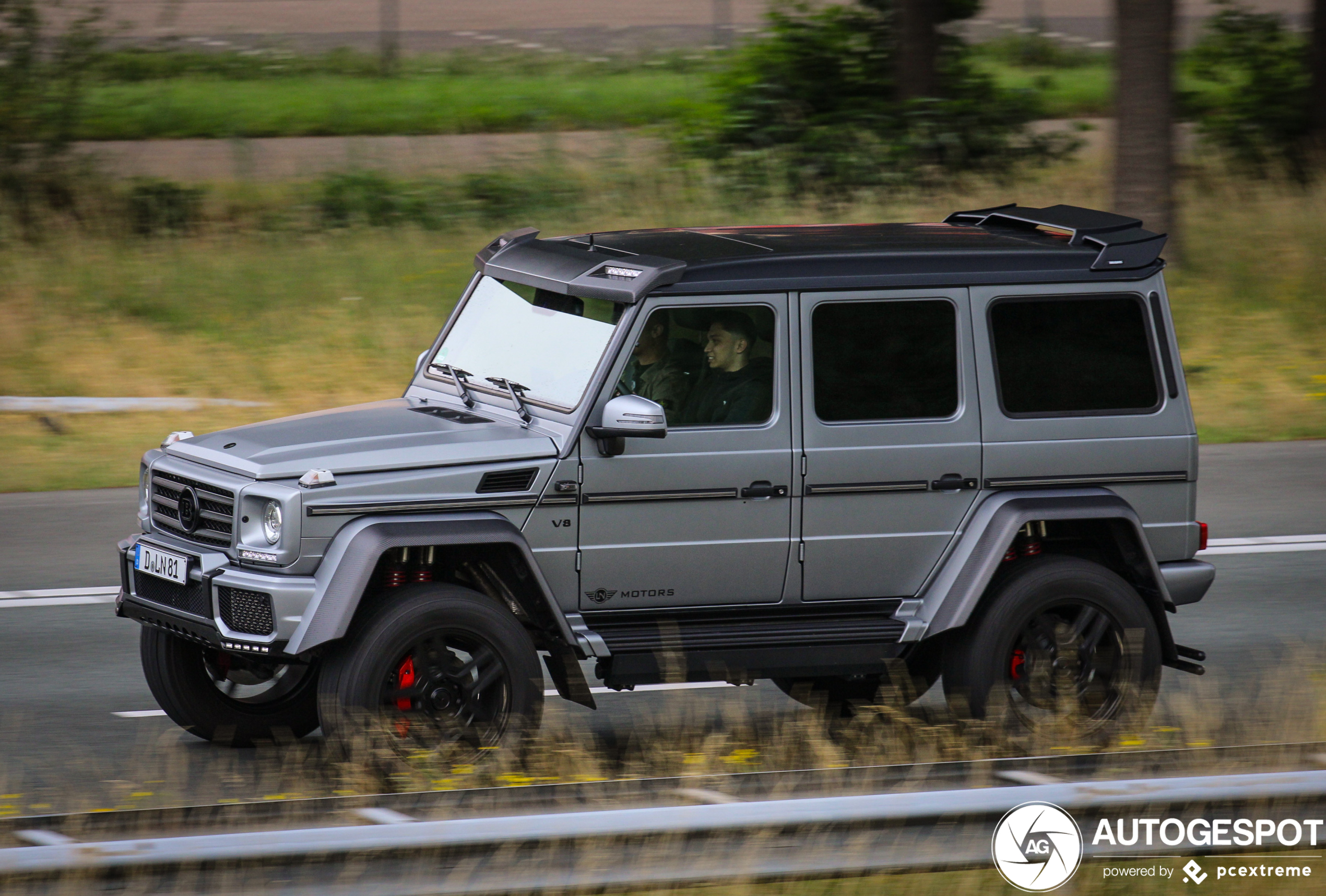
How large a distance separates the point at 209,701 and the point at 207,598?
2.92 ft

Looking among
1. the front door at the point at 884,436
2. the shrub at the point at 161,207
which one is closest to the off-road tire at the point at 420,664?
the front door at the point at 884,436

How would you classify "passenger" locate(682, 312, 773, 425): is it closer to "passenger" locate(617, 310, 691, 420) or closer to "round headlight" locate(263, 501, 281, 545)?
"passenger" locate(617, 310, 691, 420)

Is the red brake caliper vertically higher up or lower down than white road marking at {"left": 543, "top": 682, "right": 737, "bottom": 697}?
higher up

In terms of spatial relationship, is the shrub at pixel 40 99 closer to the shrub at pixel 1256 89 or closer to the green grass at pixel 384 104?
the green grass at pixel 384 104

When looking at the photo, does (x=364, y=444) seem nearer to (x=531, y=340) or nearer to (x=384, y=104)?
(x=531, y=340)

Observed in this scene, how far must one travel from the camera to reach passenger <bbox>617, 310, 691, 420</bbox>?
643 centimetres

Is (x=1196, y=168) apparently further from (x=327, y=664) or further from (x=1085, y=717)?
(x=327, y=664)

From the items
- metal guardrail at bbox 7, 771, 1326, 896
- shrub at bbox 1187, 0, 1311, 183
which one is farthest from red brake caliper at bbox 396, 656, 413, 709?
shrub at bbox 1187, 0, 1311, 183

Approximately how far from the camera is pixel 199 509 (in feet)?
20.7

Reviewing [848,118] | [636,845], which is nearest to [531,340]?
[636,845]

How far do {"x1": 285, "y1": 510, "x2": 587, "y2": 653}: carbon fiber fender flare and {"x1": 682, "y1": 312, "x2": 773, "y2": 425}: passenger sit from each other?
83 cm

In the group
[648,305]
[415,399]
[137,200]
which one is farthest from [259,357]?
[648,305]

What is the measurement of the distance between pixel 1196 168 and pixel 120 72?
13.1 meters

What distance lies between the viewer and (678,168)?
1969 cm
